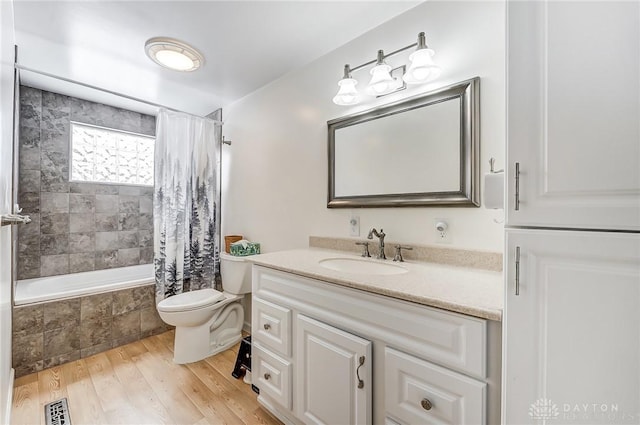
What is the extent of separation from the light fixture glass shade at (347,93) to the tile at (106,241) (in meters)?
2.93

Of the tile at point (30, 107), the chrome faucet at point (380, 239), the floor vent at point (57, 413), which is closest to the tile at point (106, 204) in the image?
the tile at point (30, 107)

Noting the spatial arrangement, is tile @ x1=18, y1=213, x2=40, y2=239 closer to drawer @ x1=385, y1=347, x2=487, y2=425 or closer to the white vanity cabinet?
the white vanity cabinet

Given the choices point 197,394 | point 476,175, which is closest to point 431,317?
point 476,175

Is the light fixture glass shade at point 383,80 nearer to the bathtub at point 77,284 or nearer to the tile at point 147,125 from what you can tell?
the bathtub at point 77,284

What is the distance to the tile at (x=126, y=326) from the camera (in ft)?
7.29

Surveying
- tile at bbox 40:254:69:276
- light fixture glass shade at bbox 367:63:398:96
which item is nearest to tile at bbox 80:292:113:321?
tile at bbox 40:254:69:276

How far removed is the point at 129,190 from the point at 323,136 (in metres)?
2.60

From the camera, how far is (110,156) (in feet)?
9.86

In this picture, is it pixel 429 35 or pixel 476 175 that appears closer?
pixel 476 175

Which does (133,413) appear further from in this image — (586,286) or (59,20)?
(59,20)

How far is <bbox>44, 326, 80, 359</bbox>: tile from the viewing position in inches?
76.0

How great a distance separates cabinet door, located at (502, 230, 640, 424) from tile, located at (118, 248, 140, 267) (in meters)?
3.63

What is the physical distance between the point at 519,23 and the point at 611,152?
0.38m

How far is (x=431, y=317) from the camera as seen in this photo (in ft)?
2.78
